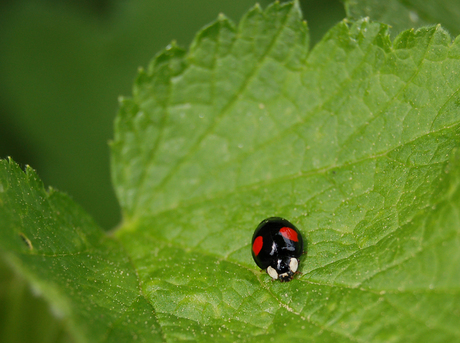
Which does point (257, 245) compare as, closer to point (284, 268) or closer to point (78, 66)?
point (284, 268)

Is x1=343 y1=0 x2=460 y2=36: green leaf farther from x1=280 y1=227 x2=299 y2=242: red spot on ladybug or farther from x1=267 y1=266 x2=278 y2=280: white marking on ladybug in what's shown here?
x1=267 y1=266 x2=278 y2=280: white marking on ladybug

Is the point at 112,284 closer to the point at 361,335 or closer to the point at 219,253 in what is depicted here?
the point at 219,253

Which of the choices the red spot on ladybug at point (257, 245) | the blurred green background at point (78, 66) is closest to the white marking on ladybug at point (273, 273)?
the red spot on ladybug at point (257, 245)

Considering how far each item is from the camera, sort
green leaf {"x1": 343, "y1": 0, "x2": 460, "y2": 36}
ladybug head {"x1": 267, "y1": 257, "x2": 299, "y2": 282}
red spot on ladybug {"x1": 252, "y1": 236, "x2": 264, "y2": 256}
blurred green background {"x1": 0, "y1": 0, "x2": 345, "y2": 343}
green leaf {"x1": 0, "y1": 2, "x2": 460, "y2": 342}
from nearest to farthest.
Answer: green leaf {"x1": 0, "y1": 2, "x2": 460, "y2": 342} < ladybug head {"x1": 267, "y1": 257, "x2": 299, "y2": 282} < red spot on ladybug {"x1": 252, "y1": 236, "x2": 264, "y2": 256} < green leaf {"x1": 343, "y1": 0, "x2": 460, "y2": 36} < blurred green background {"x1": 0, "y1": 0, "x2": 345, "y2": 343}

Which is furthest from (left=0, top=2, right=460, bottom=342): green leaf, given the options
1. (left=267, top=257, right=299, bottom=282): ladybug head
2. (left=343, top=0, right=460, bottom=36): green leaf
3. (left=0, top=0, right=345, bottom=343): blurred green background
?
(left=0, top=0, right=345, bottom=343): blurred green background

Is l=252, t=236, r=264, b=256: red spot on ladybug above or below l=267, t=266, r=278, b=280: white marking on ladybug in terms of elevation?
above

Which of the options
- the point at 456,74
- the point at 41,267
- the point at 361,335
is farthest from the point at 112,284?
the point at 456,74

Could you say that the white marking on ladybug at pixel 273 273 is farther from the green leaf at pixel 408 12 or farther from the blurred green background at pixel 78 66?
the blurred green background at pixel 78 66
